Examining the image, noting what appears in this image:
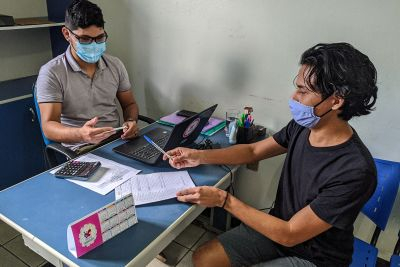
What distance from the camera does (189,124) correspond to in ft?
4.78

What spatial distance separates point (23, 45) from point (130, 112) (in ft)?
3.71

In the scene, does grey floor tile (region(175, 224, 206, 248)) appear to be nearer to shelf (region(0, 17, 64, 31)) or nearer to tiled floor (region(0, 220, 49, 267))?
tiled floor (region(0, 220, 49, 267))

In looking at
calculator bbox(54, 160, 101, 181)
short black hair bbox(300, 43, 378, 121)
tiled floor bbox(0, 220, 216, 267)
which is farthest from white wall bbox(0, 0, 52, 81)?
short black hair bbox(300, 43, 378, 121)

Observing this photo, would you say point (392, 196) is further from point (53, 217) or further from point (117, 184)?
point (53, 217)

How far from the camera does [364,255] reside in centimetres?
144

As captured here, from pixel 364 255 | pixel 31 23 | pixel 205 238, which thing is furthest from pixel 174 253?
pixel 31 23

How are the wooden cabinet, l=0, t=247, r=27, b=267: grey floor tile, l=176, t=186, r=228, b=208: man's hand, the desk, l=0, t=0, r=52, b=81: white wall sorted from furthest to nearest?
1. l=0, t=0, r=52, b=81: white wall
2. the wooden cabinet
3. l=0, t=247, r=27, b=267: grey floor tile
4. l=176, t=186, r=228, b=208: man's hand
5. the desk

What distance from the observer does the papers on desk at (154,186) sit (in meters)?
1.23

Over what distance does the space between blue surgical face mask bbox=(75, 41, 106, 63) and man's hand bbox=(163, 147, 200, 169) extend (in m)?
0.71

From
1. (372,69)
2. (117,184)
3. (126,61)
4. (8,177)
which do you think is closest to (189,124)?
(117,184)

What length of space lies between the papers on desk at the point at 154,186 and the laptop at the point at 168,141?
0.12 metres

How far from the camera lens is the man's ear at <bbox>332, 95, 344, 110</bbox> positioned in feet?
3.54

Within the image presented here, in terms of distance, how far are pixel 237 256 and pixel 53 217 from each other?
2.54 feet

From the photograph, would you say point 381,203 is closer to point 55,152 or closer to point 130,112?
point 130,112
